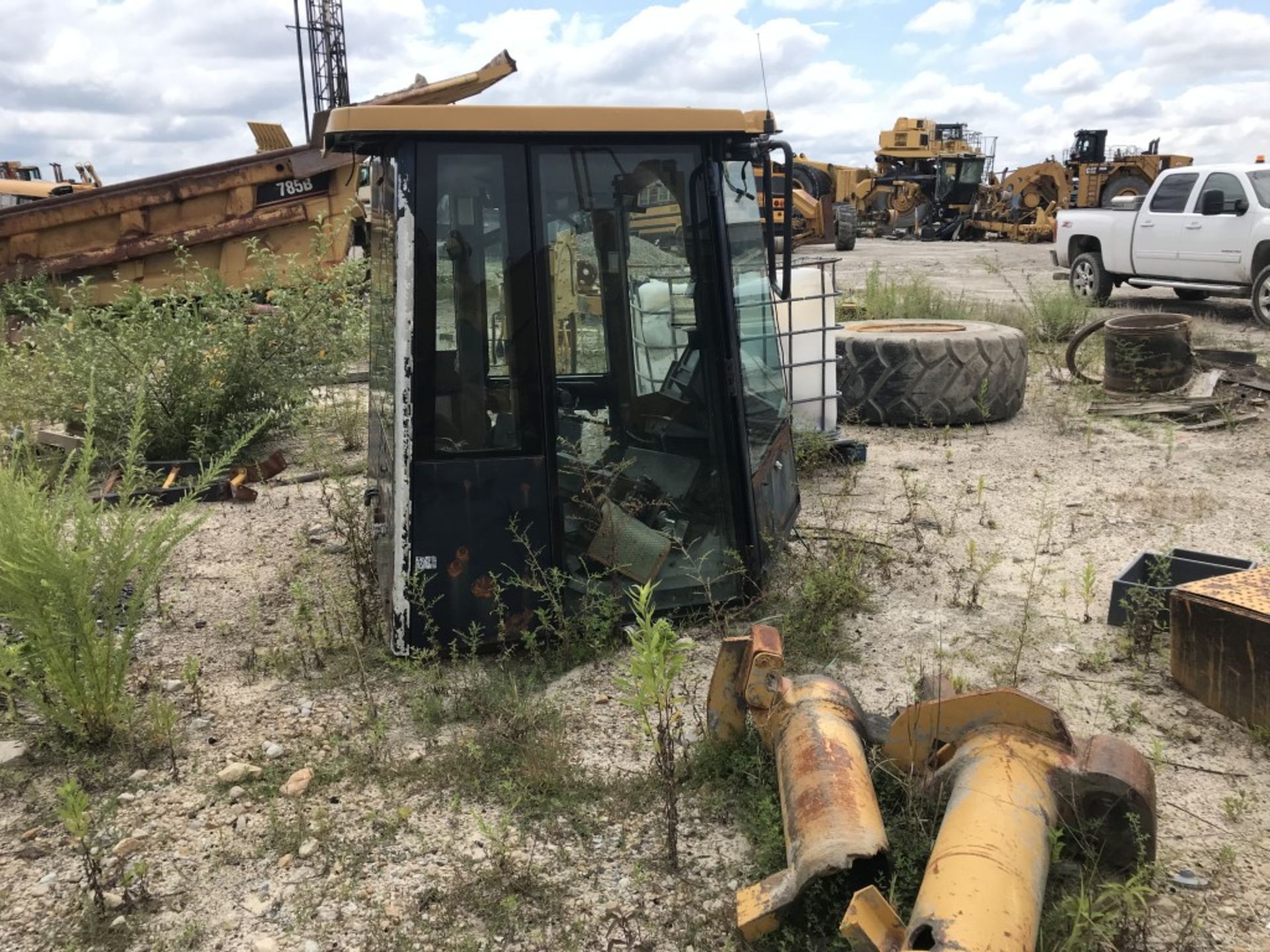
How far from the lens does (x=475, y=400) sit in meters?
3.75

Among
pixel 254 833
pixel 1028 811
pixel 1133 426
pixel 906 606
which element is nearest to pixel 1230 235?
pixel 1133 426

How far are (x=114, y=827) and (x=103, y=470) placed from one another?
467 centimetres

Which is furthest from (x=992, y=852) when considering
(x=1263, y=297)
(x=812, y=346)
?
(x=1263, y=297)

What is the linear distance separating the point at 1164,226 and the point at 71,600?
1264 centimetres

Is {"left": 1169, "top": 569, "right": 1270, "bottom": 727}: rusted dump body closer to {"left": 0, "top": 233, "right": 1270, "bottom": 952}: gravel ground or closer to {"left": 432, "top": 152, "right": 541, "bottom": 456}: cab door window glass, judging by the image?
{"left": 0, "top": 233, "right": 1270, "bottom": 952}: gravel ground

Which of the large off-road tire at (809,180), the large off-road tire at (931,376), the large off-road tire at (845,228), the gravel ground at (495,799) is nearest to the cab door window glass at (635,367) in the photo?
the gravel ground at (495,799)

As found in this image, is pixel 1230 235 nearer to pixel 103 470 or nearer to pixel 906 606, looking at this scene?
pixel 906 606

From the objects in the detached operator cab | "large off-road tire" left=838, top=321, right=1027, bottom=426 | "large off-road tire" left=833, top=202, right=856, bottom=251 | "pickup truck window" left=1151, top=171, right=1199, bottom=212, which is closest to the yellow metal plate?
the detached operator cab

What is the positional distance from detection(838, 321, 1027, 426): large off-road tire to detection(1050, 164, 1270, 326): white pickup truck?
5.64m

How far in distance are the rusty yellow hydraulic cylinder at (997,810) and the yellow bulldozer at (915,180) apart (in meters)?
28.1

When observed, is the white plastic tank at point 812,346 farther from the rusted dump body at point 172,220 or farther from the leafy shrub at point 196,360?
the rusted dump body at point 172,220

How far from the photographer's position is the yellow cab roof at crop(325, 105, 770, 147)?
11.4ft

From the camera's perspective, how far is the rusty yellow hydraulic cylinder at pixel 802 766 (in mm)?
2391

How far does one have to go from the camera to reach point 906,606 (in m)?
4.43
